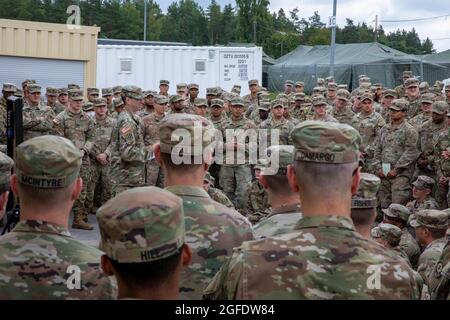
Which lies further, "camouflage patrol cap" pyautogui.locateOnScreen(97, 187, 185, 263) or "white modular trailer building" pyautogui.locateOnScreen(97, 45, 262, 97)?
"white modular trailer building" pyautogui.locateOnScreen(97, 45, 262, 97)

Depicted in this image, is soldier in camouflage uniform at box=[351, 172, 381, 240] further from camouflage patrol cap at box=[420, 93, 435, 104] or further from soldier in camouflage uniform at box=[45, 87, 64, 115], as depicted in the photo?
soldier in camouflage uniform at box=[45, 87, 64, 115]

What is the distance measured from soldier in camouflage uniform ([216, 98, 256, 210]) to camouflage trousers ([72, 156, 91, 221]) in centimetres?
201

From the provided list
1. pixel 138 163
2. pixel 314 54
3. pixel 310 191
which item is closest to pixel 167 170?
pixel 310 191

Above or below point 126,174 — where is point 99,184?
below

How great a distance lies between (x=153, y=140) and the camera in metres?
10.4

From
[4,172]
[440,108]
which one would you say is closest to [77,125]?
[440,108]

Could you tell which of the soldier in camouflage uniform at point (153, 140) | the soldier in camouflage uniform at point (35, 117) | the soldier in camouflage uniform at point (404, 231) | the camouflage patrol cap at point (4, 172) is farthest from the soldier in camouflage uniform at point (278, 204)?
the soldier in camouflage uniform at point (35, 117)

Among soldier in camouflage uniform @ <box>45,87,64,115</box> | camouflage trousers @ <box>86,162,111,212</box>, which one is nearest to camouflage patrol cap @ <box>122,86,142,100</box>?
camouflage trousers @ <box>86,162,111,212</box>

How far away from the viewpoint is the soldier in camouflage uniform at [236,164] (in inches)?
412

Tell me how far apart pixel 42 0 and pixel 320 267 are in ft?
146

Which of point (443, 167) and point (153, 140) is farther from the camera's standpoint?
point (153, 140)

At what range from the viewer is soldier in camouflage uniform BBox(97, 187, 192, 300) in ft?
7.17

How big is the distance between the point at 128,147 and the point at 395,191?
3.92 m

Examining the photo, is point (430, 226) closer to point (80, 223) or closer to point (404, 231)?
point (404, 231)
